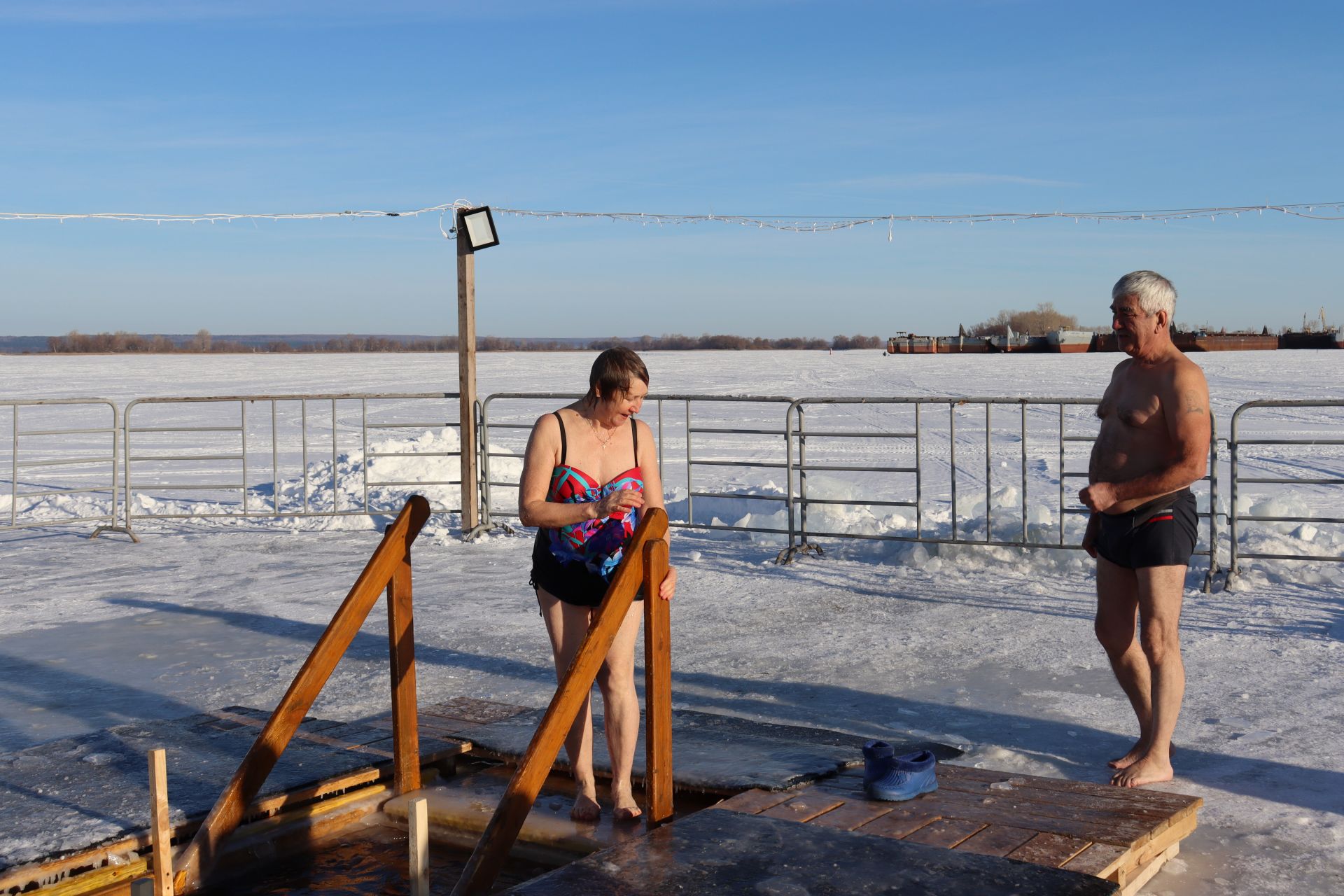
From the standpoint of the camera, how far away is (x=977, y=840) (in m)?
3.89

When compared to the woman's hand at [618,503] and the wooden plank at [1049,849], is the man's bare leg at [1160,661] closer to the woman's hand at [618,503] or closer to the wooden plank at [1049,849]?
the wooden plank at [1049,849]

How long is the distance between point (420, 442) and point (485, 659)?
994 centimetres

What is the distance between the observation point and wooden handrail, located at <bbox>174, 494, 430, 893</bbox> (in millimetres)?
4156

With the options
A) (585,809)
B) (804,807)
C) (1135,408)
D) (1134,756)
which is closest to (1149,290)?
(1135,408)

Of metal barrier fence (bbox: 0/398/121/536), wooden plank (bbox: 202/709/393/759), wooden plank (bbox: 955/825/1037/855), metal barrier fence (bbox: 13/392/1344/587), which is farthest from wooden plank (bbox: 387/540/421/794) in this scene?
metal barrier fence (bbox: 0/398/121/536)

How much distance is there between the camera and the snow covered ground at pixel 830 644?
5238mm

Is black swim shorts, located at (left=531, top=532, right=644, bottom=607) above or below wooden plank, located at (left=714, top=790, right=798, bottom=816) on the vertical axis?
above

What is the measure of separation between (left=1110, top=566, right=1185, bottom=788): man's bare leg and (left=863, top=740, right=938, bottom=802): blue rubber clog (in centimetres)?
91

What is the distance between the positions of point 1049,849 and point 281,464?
1670 centimetres

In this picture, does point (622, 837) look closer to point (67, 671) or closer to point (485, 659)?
point (485, 659)

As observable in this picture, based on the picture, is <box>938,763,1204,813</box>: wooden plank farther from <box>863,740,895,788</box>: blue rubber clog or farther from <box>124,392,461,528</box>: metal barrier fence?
<box>124,392,461,528</box>: metal barrier fence

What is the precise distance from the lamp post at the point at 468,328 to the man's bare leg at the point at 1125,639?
24.6ft

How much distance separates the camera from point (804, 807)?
4223 millimetres

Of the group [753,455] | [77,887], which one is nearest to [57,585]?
[77,887]
